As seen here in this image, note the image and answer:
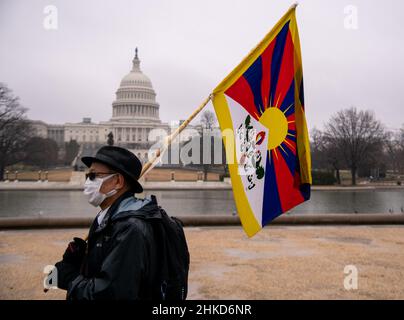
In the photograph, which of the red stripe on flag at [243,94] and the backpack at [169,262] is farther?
the red stripe on flag at [243,94]

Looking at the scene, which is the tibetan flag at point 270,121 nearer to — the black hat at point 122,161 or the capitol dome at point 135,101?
the black hat at point 122,161

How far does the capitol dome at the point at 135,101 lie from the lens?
12144 cm

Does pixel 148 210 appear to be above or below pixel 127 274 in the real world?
above

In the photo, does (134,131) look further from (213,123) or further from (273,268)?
(273,268)

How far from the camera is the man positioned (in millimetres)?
2453

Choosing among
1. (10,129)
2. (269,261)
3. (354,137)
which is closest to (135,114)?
(10,129)

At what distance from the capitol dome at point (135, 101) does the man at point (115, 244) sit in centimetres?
11892

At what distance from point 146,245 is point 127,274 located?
0.62 ft

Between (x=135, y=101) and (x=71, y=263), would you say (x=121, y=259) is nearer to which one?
(x=71, y=263)

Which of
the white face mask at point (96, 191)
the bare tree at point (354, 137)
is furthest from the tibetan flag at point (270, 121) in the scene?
the bare tree at point (354, 137)

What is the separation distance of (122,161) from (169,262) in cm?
71

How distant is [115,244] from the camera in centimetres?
249
